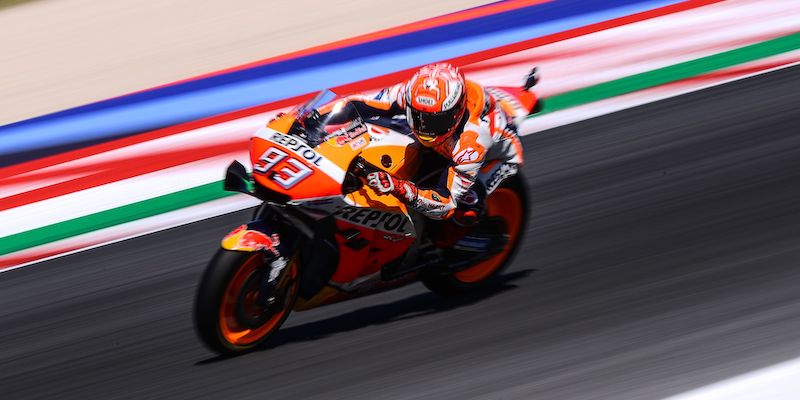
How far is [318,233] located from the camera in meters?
5.79

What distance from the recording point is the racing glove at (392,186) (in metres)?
5.50

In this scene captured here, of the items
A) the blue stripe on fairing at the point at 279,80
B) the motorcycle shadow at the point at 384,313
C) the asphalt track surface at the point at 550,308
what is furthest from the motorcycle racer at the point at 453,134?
the blue stripe on fairing at the point at 279,80

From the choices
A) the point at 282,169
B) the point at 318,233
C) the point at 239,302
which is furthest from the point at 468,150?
the point at 239,302

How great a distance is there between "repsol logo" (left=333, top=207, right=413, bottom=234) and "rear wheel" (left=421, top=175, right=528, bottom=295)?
50cm

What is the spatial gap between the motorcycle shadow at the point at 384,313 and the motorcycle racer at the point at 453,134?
55 cm

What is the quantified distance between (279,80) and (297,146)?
5.31 metres

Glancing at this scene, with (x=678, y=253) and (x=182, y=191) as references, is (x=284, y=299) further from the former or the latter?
(x=182, y=191)

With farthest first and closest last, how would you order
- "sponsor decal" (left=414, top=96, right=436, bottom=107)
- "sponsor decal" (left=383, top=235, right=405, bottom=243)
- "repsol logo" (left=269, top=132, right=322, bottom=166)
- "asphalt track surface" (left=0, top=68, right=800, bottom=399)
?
"sponsor decal" (left=383, top=235, right=405, bottom=243) → "sponsor decal" (left=414, top=96, right=436, bottom=107) → "repsol logo" (left=269, top=132, right=322, bottom=166) → "asphalt track surface" (left=0, top=68, right=800, bottom=399)

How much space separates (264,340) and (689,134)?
14.4 feet

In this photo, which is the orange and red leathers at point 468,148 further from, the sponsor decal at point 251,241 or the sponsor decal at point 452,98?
the sponsor decal at point 251,241

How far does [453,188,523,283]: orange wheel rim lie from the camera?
6641mm

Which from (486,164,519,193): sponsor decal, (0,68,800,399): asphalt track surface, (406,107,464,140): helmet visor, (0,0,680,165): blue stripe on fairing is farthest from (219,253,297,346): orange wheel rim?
(0,0,680,165): blue stripe on fairing

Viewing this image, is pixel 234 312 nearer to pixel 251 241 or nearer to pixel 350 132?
pixel 251 241

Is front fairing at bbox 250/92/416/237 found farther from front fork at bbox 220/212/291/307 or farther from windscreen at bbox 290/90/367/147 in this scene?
front fork at bbox 220/212/291/307
